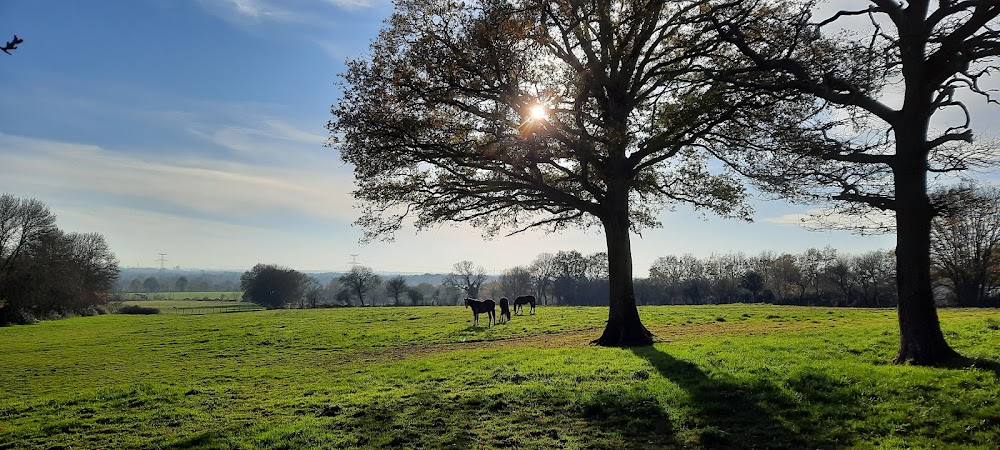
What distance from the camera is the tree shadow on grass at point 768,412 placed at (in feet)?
23.2

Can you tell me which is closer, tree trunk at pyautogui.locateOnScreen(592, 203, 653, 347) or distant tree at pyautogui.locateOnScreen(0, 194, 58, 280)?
tree trunk at pyautogui.locateOnScreen(592, 203, 653, 347)

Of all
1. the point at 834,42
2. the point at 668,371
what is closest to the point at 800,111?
the point at 834,42

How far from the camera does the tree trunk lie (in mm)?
17359

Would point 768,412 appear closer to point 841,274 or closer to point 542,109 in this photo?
point 542,109

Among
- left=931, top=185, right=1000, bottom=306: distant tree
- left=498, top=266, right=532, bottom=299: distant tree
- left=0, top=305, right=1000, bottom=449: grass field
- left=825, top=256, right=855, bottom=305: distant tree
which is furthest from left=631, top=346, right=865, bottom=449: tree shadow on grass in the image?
left=498, top=266, right=532, bottom=299: distant tree

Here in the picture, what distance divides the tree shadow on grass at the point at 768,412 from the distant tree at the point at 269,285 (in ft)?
349

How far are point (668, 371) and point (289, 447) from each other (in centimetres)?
766

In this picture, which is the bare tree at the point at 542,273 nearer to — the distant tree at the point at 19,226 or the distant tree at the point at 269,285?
the distant tree at the point at 269,285

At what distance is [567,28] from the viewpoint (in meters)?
16.0

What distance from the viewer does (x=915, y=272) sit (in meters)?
10.6

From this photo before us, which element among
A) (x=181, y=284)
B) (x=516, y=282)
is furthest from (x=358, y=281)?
(x=181, y=284)

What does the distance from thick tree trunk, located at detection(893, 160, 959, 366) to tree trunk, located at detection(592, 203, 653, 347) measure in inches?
300

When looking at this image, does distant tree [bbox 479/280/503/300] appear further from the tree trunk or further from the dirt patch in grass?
the tree trunk

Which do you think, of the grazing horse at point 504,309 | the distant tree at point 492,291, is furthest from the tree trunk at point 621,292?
the distant tree at point 492,291
